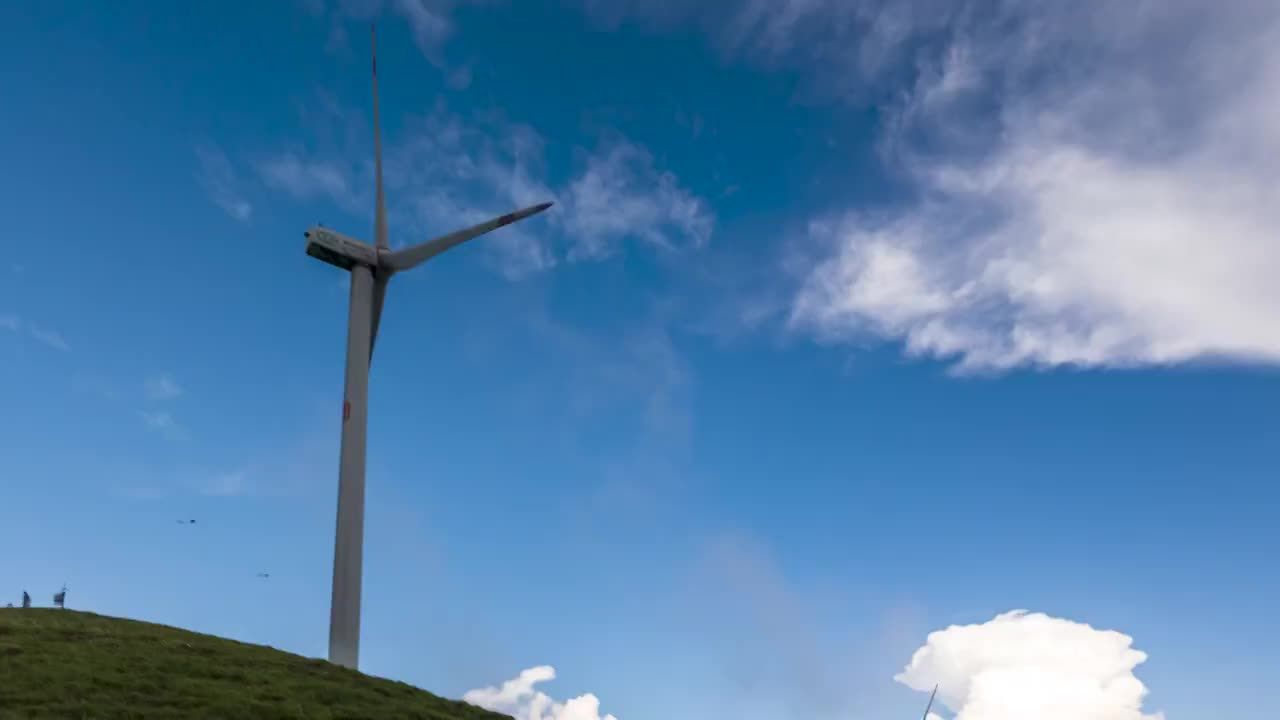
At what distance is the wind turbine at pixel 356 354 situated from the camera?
59438 millimetres

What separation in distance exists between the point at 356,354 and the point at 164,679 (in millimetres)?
25435

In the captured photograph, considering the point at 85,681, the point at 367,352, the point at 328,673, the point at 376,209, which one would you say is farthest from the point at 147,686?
the point at 376,209

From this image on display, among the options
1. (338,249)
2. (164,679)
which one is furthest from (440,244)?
(164,679)

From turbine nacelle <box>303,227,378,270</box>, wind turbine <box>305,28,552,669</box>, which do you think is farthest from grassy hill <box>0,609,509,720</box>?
turbine nacelle <box>303,227,378,270</box>

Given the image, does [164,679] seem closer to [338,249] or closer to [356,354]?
[356,354]

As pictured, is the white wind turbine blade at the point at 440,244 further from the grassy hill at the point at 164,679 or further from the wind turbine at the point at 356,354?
the grassy hill at the point at 164,679

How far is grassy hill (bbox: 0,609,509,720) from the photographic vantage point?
140 ft

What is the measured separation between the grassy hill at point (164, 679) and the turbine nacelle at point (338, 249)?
26915 mm

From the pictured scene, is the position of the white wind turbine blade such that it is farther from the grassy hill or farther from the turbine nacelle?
the grassy hill

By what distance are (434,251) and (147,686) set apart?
122 feet

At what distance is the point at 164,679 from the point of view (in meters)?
47.2

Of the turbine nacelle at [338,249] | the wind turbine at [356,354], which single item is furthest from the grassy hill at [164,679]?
the turbine nacelle at [338,249]

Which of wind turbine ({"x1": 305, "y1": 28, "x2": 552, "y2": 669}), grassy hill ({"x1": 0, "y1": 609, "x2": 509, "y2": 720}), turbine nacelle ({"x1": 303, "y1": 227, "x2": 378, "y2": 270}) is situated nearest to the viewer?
grassy hill ({"x1": 0, "y1": 609, "x2": 509, "y2": 720})

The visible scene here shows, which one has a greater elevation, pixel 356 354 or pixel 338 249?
pixel 338 249
